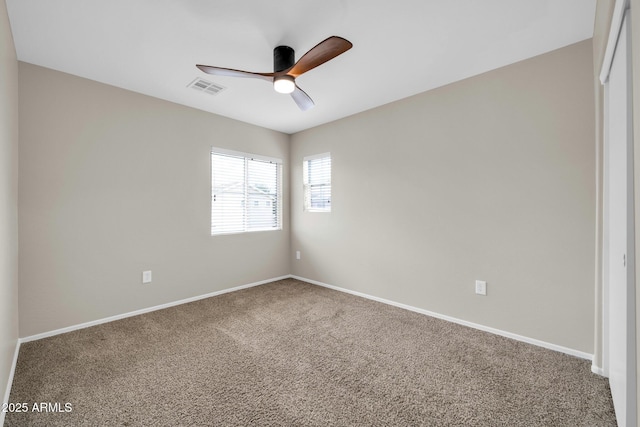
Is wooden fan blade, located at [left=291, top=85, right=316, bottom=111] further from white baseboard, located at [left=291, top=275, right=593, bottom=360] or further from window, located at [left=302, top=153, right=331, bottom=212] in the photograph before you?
white baseboard, located at [left=291, top=275, right=593, bottom=360]

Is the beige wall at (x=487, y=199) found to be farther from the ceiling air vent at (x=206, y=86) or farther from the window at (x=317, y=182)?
the ceiling air vent at (x=206, y=86)

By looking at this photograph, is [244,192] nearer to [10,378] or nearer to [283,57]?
[283,57]

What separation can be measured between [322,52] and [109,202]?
2676mm

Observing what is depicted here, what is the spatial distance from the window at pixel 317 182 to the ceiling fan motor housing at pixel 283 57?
1.99m

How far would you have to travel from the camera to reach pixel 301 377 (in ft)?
6.48

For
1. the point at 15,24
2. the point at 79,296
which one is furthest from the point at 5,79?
the point at 79,296

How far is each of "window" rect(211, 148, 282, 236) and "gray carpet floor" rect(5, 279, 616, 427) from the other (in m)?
1.53

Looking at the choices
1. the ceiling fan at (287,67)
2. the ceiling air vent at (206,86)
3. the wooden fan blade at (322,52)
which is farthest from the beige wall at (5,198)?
the wooden fan blade at (322,52)

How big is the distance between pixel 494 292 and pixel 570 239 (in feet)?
2.51

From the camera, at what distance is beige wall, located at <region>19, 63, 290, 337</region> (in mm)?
2539

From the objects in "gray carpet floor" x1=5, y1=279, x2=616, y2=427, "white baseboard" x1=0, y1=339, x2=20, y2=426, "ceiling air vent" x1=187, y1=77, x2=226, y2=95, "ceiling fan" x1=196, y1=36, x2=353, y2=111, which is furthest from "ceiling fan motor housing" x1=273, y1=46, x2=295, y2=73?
"white baseboard" x1=0, y1=339, x2=20, y2=426

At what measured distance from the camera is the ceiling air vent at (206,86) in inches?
113

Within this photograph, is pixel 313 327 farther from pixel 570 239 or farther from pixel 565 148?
pixel 565 148

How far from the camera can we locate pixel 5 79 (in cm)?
175
